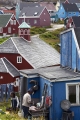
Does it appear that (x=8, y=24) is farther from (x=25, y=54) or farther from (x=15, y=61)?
(x=25, y=54)

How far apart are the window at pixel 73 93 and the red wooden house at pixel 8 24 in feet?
178

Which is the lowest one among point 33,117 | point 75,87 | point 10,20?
point 33,117

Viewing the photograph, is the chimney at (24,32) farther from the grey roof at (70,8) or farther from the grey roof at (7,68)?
the grey roof at (70,8)

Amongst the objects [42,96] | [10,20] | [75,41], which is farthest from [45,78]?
[10,20]

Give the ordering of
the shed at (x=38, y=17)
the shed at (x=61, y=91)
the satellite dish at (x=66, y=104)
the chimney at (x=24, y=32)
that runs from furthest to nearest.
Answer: the shed at (x=38, y=17)
the chimney at (x=24, y=32)
the shed at (x=61, y=91)
the satellite dish at (x=66, y=104)

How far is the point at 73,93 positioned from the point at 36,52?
72.7ft

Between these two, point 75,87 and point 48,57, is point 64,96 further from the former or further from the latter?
point 48,57

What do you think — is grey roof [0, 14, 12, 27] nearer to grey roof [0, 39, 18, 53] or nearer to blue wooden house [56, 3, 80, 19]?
blue wooden house [56, 3, 80, 19]

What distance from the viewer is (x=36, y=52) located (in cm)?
3831

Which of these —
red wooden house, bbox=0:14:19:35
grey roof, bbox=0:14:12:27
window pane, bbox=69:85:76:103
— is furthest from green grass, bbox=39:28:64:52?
window pane, bbox=69:85:76:103

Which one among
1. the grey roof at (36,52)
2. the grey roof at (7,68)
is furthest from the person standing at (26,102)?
the grey roof at (7,68)

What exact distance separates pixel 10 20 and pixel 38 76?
174 feet

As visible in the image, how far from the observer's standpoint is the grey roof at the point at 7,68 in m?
38.0

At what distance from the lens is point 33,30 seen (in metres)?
75.2
